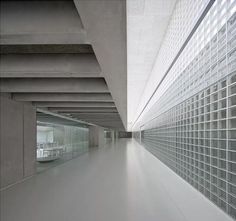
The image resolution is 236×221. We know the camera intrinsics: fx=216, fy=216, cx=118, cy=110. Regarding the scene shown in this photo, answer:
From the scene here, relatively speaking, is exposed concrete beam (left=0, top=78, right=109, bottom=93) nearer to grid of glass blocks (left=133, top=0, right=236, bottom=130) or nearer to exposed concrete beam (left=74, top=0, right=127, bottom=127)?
exposed concrete beam (left=74, top=0, right=127, bottom=127)

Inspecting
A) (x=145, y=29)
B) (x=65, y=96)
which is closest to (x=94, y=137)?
(x=65, y=96)

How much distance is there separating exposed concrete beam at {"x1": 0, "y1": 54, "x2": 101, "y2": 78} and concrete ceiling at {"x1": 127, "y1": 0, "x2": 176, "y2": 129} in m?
2.30

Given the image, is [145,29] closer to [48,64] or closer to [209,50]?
[209,50]

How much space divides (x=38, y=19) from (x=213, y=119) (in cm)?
328

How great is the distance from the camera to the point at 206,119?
4.21 m

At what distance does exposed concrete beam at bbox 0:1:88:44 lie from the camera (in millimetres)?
1978

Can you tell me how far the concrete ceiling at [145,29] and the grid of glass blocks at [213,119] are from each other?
155 cm

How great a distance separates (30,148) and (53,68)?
4855 mm

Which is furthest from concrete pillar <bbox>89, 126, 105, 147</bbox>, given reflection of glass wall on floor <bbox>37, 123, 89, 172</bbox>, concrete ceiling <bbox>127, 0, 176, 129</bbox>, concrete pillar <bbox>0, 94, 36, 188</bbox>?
concrete pillar <bbox>0, 94, 36, 188</bbox>

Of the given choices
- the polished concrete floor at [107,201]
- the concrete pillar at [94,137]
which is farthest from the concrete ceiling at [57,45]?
the concrete pillar at [94,137]

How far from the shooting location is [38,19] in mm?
2002

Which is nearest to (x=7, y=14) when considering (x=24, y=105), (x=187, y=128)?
(x=187, y=128)

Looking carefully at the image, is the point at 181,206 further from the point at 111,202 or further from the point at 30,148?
the point at 30,148

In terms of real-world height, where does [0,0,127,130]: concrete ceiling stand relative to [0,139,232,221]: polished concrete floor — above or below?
above
